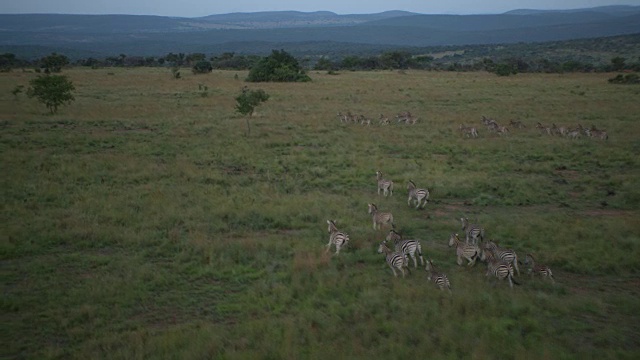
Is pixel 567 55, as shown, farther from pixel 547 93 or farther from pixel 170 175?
pixel 170 175

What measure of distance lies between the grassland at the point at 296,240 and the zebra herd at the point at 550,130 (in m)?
0.85

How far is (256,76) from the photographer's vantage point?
61500mm

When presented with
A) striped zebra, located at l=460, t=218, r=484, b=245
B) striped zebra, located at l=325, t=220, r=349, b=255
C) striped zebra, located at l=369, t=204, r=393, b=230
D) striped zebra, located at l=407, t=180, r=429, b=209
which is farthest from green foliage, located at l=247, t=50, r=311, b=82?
striped zebra, located at l=325, t=220, r=349, b=255

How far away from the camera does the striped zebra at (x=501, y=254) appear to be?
11820 mm

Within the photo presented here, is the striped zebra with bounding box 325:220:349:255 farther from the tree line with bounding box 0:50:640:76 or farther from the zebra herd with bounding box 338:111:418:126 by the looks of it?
the tree line with bounding box 0:50:640:76

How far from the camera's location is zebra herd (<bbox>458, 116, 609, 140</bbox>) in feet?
92.8

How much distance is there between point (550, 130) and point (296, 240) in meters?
21.5

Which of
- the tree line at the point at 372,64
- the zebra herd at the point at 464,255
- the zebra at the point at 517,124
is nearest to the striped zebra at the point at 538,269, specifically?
the zebra herd at the point at 464,255

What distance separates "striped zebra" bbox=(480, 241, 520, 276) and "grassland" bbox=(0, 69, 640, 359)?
50 centimetres

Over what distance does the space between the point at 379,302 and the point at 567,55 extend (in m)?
113

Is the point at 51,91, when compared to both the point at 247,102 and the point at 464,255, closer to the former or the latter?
the point at 247,102

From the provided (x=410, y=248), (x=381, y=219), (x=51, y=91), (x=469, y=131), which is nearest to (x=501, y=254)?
(x=410, y=248)

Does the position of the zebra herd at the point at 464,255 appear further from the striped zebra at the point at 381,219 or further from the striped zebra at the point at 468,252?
the striped zebra at the point at 381,219

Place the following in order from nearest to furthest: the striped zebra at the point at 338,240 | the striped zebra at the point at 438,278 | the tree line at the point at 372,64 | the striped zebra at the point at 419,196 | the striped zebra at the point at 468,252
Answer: the striped zebra at the point at 438,278, the striped zebra at the point at 468,252, the striped zebra at the point at 338,240, the striped zebra at the point at 419,196, the tree line at the point at 372,64
